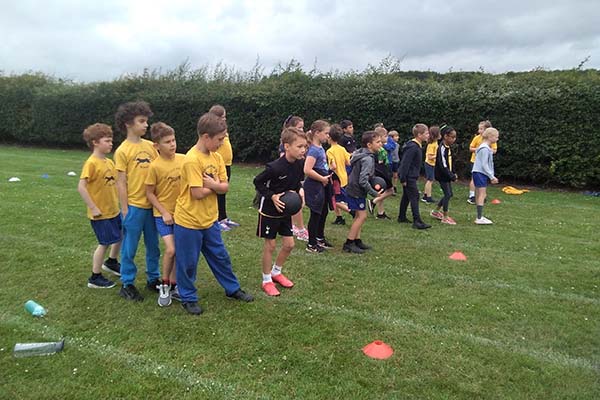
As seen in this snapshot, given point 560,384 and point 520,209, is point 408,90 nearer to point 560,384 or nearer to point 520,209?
point 520,209

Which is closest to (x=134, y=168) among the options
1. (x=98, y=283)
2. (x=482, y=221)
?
Answer: (x=98, y=283)

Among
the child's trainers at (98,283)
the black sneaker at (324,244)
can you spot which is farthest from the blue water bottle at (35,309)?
the black sneaker at (324,244)

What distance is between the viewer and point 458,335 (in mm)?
4199

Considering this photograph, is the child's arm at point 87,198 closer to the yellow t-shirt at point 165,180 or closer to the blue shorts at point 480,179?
the yellow t-shirt at point 165,180

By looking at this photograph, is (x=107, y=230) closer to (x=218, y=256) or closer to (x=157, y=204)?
(x=157, y=204)

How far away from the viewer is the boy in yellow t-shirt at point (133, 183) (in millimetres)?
4707

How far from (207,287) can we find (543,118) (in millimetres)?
11734

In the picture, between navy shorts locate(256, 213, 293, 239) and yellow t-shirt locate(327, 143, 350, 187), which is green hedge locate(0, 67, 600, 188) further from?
navy shorts locate(256, 213, 293, 239)

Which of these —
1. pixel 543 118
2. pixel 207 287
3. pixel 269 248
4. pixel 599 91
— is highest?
pixel 599 91

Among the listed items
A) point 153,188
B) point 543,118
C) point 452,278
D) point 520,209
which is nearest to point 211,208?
point 153,188

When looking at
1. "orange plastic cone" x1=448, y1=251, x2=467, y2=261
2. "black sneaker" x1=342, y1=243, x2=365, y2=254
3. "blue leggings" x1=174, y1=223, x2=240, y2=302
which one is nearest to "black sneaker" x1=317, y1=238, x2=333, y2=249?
"black sneaker" x1=342, y1=243, x2=365, y2=254

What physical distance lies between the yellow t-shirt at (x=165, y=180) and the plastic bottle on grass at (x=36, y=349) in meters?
1.52

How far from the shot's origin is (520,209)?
10445 mm

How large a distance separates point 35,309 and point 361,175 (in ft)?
14.3
